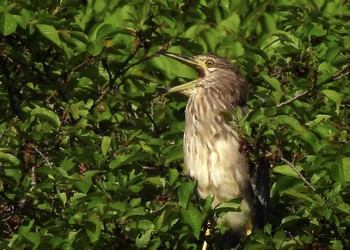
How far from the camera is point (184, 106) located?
668 centimetres

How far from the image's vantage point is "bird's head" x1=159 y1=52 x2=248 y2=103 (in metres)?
6.70

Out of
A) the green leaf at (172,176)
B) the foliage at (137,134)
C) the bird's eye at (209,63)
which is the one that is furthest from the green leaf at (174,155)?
the bird's eye at (209,63)

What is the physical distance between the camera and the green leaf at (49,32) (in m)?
5.92

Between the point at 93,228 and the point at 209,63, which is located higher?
the point at 93,228

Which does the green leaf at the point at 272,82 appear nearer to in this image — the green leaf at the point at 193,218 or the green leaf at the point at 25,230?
the green leaf at the point at 193,218

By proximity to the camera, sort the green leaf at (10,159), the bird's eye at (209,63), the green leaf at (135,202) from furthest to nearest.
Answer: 1. the bird's eye at (209,63)
2. the green leaf at (10,159)
3. the green leaf at (135,202)

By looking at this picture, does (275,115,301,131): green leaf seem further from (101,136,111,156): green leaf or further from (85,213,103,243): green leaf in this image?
(85,213,103,243): green leaf

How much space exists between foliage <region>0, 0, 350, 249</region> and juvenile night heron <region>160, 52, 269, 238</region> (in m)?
0.09

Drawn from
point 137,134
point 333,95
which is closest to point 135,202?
point 137,134

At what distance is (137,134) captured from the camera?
581cm

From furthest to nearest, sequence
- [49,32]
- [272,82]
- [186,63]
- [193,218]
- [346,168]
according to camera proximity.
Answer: [186,63] < [272,82] < [49,32] < [346,168] < [193,218]

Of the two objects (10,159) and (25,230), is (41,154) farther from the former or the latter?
(25,230)

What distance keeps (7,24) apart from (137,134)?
2.64 feet

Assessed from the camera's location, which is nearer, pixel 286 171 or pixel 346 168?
pixel 346 168
